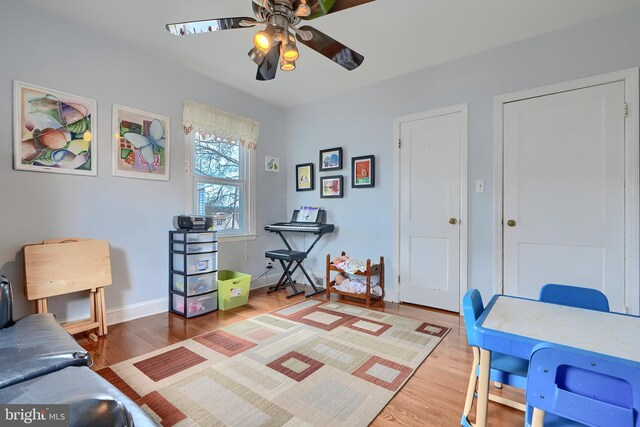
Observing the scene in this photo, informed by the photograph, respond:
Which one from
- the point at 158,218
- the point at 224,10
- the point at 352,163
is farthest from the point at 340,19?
the point at 158,218

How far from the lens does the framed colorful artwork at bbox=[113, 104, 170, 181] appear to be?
105 inches

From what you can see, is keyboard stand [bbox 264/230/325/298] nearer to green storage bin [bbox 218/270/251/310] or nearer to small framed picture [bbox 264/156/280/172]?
green storage bin [bbox 218/270/251/310]

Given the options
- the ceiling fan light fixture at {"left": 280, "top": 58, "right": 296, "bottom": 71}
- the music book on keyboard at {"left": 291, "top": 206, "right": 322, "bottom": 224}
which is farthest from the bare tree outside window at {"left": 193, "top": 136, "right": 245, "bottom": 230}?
the ceiling fan light fixture at {"left": 280, "top": 58, "right": 296, "bottom": 71}

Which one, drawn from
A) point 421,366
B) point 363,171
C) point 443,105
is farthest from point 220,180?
point 421,366

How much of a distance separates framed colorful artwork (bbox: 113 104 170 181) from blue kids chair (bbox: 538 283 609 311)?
128 inches

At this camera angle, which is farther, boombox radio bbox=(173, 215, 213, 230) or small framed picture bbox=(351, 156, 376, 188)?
small framed picture bbox=(351, 156, 376, 188)

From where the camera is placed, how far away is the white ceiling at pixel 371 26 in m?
2.17

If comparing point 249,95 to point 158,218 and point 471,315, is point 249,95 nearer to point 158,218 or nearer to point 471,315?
point 158,218

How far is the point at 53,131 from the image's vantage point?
7.63 feet

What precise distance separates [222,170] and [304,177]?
112 centimetres

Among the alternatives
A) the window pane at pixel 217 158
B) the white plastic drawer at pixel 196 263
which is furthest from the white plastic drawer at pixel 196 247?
the window pane at pixel 217 158

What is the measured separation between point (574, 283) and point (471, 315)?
1.88 meters

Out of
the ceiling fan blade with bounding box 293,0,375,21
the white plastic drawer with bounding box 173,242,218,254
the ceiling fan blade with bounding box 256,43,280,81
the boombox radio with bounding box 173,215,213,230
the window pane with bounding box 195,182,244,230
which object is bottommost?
the white plastic drawer with bounding box 173,242,218,254

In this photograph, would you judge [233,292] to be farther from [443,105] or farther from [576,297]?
[443,105]
